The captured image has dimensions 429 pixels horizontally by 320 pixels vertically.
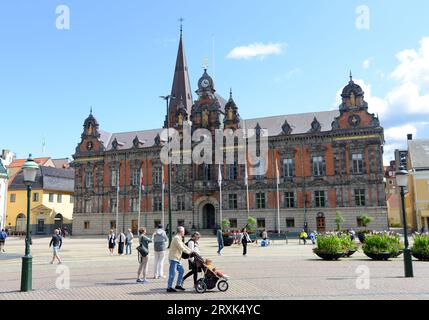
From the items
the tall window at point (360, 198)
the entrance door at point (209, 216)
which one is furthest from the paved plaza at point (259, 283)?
the entrance door at point (209, 216)

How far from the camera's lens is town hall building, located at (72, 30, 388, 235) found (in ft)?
163

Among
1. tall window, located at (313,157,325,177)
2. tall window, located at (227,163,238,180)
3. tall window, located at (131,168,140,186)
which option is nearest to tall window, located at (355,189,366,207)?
tall window, located at (313,157,325,177)

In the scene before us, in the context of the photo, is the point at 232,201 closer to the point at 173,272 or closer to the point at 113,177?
the point at 113,177

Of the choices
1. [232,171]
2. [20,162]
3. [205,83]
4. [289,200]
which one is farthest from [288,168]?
[20,162]

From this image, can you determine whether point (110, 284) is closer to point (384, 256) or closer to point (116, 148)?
point (384, 256)

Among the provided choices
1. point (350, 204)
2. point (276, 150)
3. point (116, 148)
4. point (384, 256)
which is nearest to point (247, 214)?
point (276, 150)

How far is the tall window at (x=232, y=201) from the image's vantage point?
181 feet

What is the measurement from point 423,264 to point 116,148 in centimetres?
5219

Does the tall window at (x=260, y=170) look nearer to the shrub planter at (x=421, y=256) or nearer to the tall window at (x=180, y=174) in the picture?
the tall window at (x=180, y=174)

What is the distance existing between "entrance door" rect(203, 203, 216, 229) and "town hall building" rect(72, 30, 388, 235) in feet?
0.49

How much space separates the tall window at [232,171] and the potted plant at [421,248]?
36.1 metres

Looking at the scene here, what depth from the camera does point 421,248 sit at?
65.0 ft

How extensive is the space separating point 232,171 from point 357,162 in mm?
16477

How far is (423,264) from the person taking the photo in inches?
722
